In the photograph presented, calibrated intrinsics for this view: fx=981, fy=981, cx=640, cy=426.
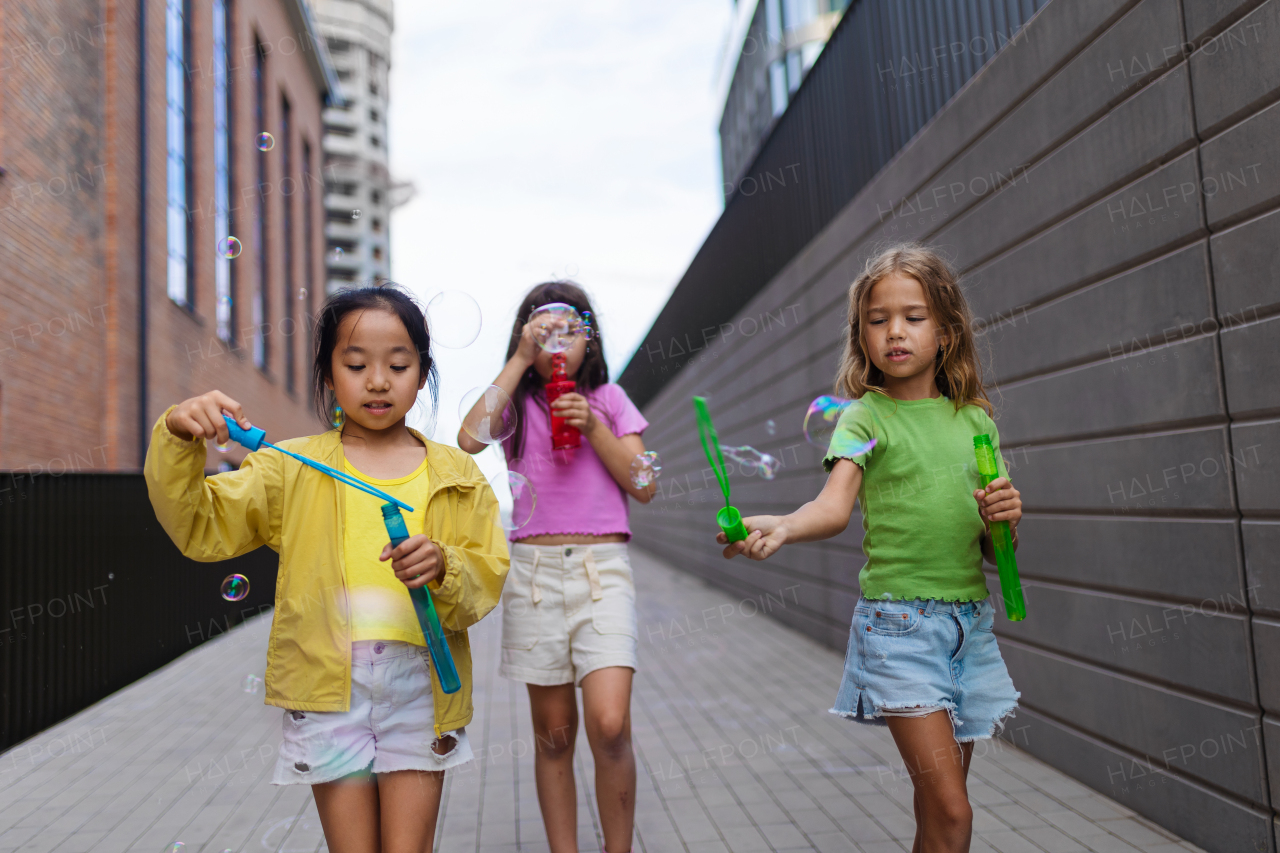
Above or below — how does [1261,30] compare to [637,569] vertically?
above

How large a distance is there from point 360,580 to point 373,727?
1.02 ft

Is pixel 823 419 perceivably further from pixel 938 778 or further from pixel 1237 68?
pixel 1237 68

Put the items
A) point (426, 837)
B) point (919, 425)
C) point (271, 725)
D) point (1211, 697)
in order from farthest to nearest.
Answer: point (271, 725), point (1211, 697), point (919, 425), point (426, 837)

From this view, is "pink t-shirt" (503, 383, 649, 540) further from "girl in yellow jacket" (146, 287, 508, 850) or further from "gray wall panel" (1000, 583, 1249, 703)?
"gray wall panel" (1000, 583, 1249, 703)

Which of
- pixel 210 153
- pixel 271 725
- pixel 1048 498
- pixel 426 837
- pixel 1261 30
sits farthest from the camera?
pixel 210 153

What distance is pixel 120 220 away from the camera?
1066 cm

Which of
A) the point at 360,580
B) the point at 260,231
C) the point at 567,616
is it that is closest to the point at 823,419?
the point at 567,616

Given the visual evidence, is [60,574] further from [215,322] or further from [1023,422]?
[215,322]

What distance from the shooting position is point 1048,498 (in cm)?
432

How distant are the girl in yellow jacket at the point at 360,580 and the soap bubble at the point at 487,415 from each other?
0.54 metres

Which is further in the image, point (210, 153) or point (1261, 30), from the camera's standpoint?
point (210, 153)

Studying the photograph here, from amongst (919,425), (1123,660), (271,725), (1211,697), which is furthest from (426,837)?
(271,725)

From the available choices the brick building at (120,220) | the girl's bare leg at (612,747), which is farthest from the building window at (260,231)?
the girl's bare leg at (612,747)

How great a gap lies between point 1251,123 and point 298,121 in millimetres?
25077
